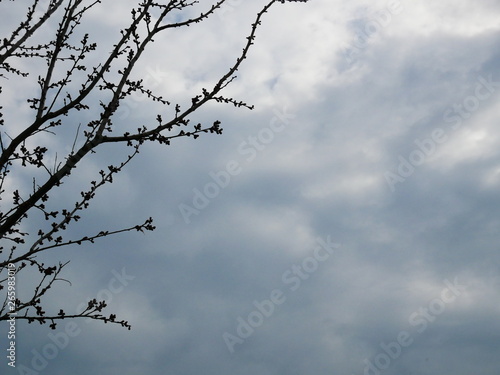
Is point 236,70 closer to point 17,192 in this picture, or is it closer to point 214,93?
point 214,93

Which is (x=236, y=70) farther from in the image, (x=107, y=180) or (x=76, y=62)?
(x=76, y=62)

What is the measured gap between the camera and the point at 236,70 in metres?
4.51

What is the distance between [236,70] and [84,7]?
232 centimetres

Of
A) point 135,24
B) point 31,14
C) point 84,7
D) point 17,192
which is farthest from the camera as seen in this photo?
point 31,14

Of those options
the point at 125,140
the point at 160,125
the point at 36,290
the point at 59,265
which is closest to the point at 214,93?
the point at 160,125

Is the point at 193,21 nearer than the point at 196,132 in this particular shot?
No

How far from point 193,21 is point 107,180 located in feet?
7.01

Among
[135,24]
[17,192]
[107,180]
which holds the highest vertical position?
[135,24]

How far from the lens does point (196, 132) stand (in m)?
4.60

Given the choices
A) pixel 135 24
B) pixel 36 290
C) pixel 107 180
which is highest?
pixel 135 24

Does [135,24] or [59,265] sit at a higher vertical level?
[135,24]

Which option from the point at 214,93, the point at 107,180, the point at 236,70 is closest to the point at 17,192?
the point at 107,180

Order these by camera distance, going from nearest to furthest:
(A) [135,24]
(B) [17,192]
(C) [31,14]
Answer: (B) [17,192]
(A) [135,24]
(C) [31,14]

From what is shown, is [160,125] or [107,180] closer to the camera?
[160,125]
